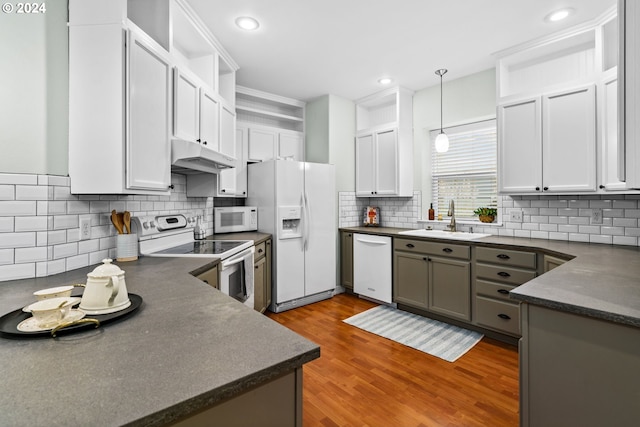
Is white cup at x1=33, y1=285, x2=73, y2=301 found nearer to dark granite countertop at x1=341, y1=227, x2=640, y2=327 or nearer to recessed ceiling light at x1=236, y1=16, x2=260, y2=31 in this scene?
dark granite countertop at x1=341, y1=227, x2=640, y2=327

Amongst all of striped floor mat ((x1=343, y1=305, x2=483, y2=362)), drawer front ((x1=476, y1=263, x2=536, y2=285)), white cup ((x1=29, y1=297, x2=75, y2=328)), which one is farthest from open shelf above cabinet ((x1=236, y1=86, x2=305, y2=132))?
white cup ((x1=29, y1=297, x2=75, y2=328))

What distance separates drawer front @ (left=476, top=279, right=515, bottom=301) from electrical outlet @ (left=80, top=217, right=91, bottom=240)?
121 inches

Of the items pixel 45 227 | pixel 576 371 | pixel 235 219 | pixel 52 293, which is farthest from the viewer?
pixel 235 219

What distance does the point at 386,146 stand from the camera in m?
4.06

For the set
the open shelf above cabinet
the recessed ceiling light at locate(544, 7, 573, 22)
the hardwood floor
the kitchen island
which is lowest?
the hardwood floor

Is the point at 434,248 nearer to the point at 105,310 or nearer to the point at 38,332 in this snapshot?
the point at 105,310

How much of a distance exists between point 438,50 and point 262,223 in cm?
260

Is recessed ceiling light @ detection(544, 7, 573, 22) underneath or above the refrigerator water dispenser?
above

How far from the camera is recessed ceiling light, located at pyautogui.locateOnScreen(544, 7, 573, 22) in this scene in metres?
2.36

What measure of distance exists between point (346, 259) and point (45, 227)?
10.5ft

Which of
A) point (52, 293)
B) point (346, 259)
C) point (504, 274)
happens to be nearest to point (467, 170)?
point (504, 274)

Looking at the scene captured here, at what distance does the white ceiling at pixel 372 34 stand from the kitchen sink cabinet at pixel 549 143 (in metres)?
0.62

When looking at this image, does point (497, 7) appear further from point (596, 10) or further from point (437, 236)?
point (437, 236)

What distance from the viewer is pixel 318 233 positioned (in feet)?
12.6
